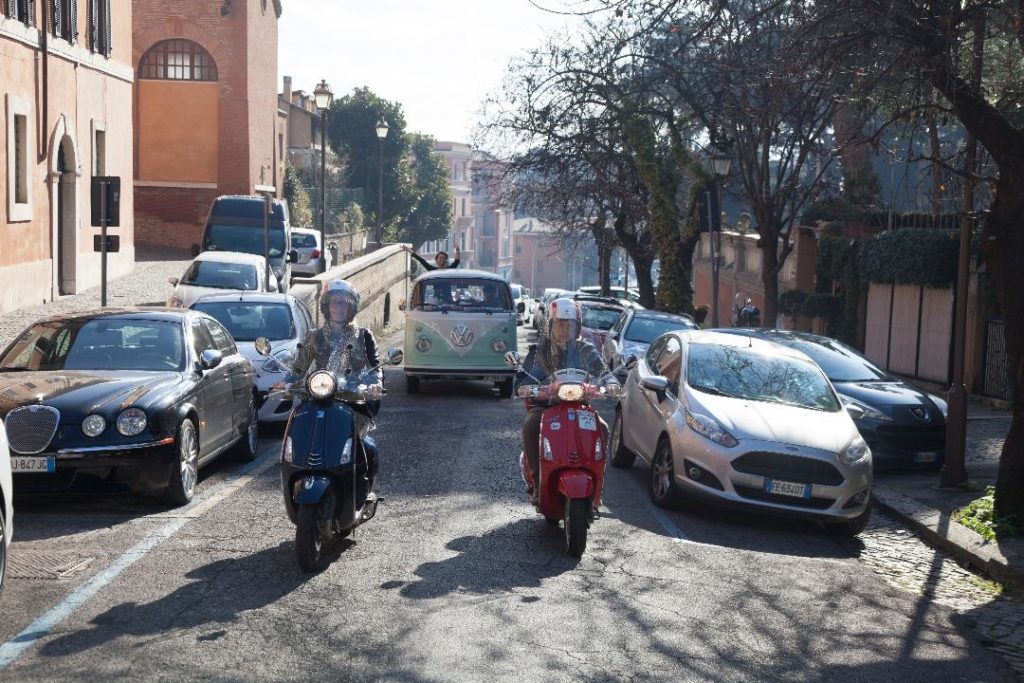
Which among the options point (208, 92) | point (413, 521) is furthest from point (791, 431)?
point (208, 92)

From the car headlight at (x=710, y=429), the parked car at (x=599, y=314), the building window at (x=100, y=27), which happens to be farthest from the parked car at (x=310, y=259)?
the car headlight at (x=710, y=429)

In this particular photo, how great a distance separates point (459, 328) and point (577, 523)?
11620 mm

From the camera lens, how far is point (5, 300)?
25.2 m

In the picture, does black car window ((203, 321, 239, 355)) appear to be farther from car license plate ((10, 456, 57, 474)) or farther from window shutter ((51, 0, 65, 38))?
window shutter ((51, 0, 65, 38))

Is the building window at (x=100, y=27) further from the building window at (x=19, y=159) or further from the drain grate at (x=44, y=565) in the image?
the drain grate at (x=44, y=565)

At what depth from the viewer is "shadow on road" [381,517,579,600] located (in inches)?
312

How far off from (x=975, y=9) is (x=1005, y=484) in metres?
Answer: 4.02

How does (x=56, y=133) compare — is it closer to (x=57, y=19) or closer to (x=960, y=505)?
(x=57, y=19)

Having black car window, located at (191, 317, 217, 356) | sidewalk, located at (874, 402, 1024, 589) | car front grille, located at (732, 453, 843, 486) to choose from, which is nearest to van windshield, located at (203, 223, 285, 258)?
sidewalk, located at (874, 402, 1024, 589)

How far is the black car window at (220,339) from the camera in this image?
1264 centimetres

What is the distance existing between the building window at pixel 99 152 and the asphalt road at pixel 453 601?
2441 centimetres

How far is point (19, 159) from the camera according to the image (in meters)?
27.2

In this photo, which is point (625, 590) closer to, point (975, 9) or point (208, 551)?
point (208, 551)

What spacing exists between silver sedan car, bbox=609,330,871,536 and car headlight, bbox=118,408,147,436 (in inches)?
172
